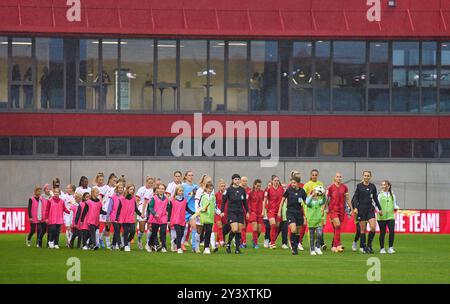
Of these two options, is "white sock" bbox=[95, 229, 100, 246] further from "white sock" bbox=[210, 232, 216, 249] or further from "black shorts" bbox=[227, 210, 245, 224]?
"black shorts" bbox=[227, 210, 245, 224]

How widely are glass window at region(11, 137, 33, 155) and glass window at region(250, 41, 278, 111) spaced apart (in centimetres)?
943

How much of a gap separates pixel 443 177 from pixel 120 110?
1384 cm

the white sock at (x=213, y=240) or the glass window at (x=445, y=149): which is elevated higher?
the glass window at (x=445, y=149)

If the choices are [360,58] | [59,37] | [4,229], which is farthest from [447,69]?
[4,229]

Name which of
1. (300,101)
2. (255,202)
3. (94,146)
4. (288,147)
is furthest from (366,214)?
(94,146)

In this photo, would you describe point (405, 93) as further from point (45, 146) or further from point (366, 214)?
point (366, 214)

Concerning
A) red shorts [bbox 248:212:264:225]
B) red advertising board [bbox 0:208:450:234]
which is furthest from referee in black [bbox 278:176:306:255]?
red advertising board [bbox 0:208:450:234]

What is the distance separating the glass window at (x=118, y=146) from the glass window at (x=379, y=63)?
1073cm

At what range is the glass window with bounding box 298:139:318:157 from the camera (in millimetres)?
54594

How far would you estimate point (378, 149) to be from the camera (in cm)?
5475

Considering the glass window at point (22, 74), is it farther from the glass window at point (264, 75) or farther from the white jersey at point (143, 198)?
the white jersey at point (143, 198)

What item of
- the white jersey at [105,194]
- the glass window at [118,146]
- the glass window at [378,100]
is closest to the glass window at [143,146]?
the glass window at [118,146]

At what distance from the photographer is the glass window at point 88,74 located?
5412 centimetres

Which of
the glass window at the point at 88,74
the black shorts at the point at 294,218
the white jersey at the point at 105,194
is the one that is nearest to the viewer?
the black shorts at the point at 294,218
